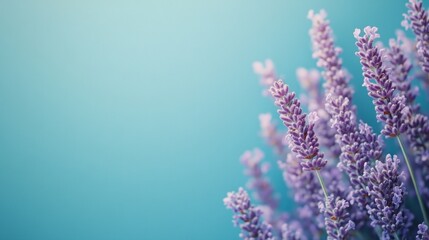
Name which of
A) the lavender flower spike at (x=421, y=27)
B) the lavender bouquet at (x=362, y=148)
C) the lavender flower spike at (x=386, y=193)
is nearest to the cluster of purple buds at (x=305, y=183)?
the lavender bouquet at (x=362, y=148)

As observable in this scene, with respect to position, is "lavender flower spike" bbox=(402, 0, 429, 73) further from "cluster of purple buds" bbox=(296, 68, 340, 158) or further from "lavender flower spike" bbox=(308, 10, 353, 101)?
"cluster of purple buds" bbox=(296, 68, 340, 158)

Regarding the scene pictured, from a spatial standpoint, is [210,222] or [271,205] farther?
[210,222]

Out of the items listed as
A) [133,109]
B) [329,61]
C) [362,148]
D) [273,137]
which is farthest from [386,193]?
[133,109]

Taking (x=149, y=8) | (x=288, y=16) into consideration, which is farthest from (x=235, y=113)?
(x=149, y=8)

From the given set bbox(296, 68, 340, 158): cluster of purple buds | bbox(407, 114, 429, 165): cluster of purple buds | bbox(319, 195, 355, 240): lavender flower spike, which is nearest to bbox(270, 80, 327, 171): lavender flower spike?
bbox(319, 195, 355, 240): lavender flower spike

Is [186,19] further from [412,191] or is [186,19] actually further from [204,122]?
[412,191]
